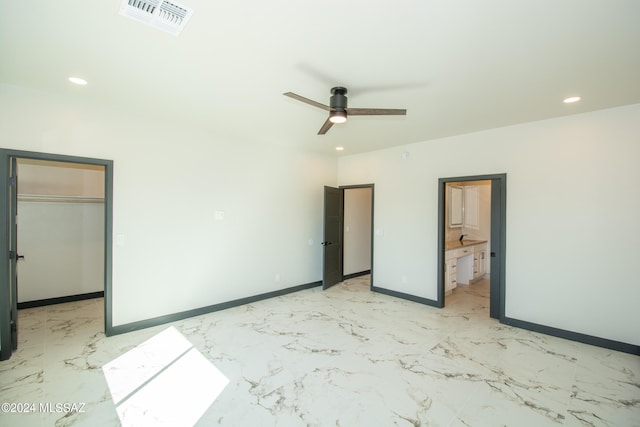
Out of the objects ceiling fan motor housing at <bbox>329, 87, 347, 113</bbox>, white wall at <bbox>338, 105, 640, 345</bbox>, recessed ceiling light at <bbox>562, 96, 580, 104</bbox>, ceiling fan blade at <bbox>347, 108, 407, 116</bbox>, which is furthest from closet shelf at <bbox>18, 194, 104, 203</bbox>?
recessed ceiling light at <bbox>562, 96, 580, 104</bbox>

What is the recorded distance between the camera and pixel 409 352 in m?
3.11

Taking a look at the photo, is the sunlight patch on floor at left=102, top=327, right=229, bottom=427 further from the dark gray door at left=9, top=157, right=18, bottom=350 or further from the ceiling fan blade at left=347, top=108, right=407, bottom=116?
the ceiling fan blade at left=347, top=108, right=407, bottom=116

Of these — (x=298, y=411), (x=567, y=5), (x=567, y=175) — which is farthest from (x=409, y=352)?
(x=567, y=5)

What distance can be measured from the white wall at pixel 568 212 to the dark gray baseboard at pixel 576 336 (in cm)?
6

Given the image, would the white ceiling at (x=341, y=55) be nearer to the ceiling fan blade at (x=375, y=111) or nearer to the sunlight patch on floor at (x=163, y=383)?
the ceiling fan blade at (x=375, y=111)

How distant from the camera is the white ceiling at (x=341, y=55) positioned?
1.75 m

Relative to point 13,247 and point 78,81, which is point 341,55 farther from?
point 13,247

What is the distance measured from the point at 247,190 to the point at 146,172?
4.79 feet

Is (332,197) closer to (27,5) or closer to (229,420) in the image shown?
(229,420)

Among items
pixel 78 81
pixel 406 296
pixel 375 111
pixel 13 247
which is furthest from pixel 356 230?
pixel 13 247

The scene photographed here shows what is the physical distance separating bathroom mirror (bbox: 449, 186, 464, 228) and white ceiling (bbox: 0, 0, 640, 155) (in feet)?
8.08

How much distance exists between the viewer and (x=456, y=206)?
599cm

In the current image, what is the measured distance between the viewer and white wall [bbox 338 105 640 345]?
3.14 meters

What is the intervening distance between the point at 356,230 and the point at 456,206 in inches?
86.6
